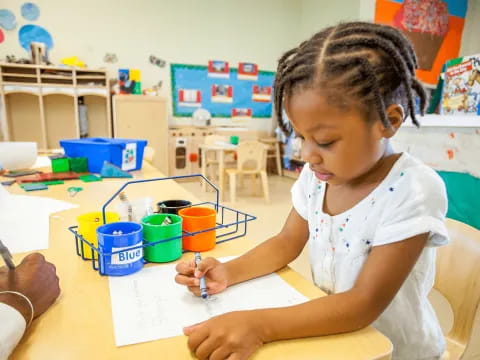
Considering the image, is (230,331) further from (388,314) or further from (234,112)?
(234,112)

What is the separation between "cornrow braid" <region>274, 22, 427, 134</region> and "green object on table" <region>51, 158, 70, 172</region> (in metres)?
1.34

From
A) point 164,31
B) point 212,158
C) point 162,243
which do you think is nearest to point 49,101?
point 164,31

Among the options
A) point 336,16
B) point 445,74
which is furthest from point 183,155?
point 445,74

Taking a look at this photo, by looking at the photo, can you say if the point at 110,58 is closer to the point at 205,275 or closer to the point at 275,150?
the point at 275,150

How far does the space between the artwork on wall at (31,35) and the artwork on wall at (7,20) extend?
3.6 inches

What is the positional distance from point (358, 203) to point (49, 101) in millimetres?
4299

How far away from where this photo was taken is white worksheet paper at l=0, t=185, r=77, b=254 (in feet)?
2.47

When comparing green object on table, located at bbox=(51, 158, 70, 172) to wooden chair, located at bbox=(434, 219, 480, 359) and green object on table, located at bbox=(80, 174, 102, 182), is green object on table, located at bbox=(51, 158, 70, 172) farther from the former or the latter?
wooden chair, located at bbox=(434, 219, 480, 359)

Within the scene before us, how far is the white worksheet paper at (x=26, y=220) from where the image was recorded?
75 centimetres

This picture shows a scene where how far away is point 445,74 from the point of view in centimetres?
188

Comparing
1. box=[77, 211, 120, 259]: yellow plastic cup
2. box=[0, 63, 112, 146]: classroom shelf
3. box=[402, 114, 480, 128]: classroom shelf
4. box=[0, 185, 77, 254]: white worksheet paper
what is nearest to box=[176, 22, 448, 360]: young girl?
box=[77, 211, 120, 259]: yellow plastic cup

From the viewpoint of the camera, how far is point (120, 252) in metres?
0.60

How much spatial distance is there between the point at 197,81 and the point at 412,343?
4.47m

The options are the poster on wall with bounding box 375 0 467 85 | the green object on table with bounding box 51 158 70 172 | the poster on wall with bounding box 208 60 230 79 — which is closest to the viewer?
the green object on table with bounding box 51 158 70 172
